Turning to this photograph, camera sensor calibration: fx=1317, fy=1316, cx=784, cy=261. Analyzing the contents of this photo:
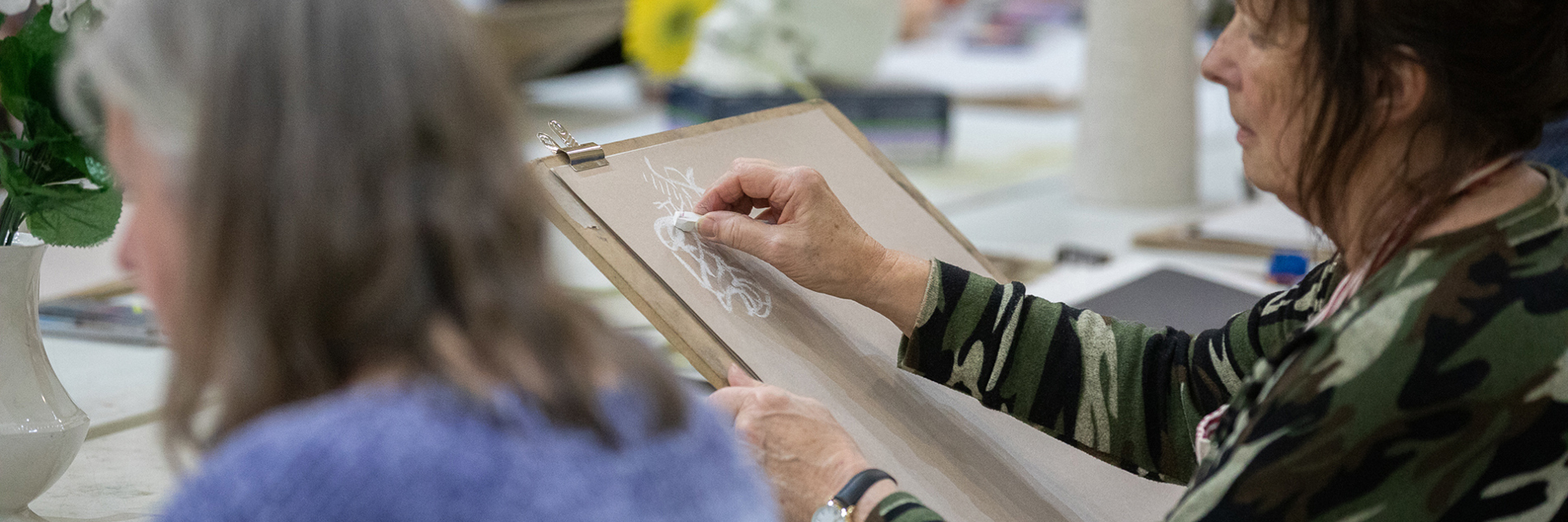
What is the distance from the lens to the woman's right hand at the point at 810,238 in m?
0.87

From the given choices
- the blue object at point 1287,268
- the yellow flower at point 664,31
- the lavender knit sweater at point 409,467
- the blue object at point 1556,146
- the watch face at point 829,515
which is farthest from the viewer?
the yellow flower at point 664,31

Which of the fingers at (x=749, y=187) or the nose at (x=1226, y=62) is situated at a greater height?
the nose at (x=1226, y=62)

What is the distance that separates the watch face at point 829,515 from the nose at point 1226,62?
1.02 ft

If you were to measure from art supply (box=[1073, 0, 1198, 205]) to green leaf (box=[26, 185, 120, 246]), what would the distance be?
152cm

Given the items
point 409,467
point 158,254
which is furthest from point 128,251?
point 409,467

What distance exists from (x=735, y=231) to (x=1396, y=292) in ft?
1.35

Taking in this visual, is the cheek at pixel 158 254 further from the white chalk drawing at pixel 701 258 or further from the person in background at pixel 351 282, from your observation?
the white chalk drawing at pixel 701 258

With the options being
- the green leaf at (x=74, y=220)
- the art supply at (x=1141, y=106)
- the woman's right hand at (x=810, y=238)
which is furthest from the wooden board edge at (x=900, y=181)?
the art supply at (x=1141, y=106)

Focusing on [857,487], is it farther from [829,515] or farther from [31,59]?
[31,59]

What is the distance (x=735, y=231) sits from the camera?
87cm

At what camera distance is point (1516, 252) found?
615 mm

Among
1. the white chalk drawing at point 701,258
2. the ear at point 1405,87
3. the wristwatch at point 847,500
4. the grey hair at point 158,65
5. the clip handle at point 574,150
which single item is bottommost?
the wristwatch at point 847,500

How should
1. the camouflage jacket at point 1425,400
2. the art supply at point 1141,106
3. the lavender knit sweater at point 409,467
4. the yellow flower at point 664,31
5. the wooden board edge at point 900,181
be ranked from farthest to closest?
the yellow flower at point 664,31
the art supply at point 1141,106
the wooden board edge at point 900,181
the camouflage jacket at point 1425,400
the lavender knit sweater at point 409,467

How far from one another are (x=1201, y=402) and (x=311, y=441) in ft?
2.03
